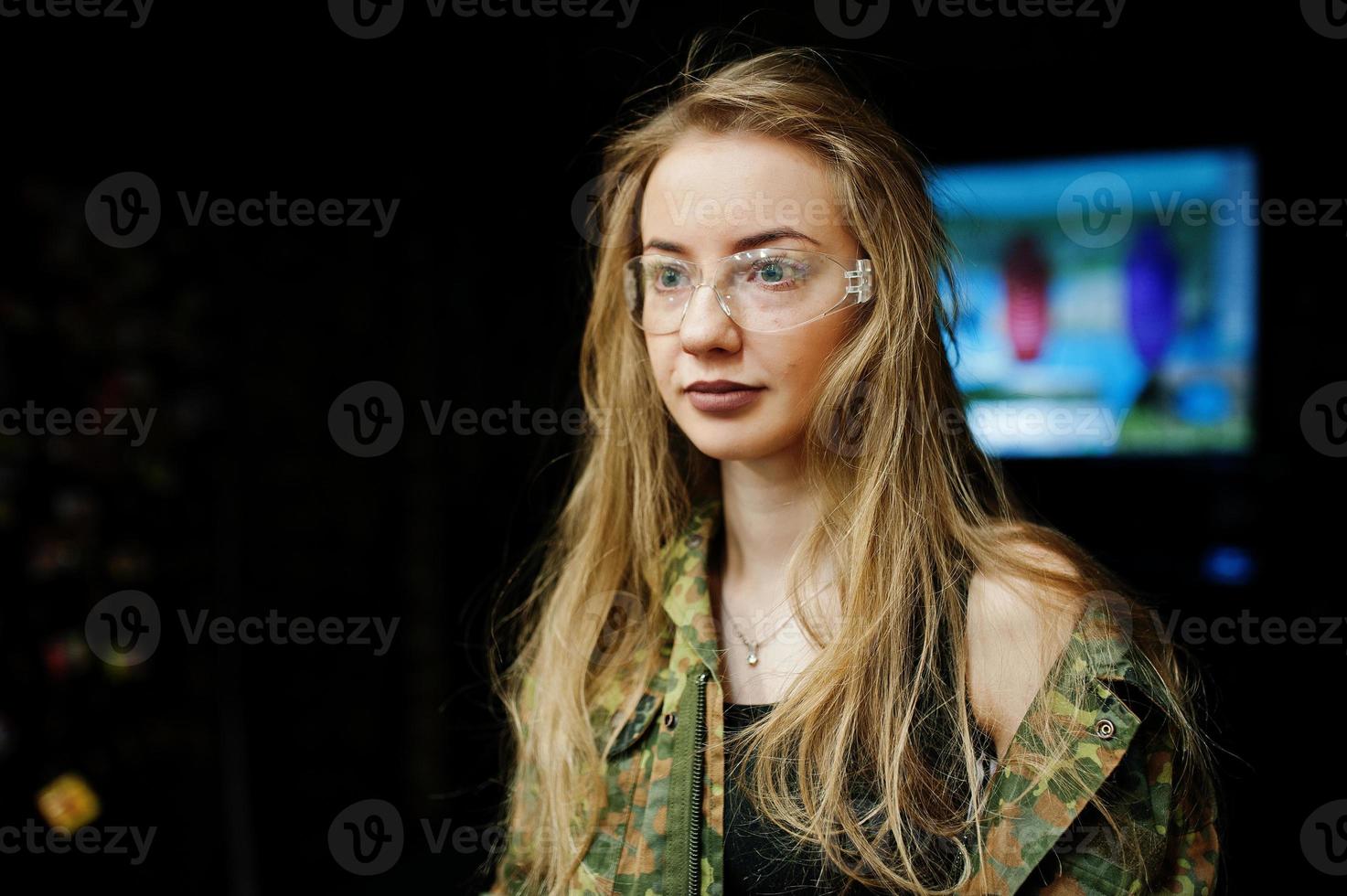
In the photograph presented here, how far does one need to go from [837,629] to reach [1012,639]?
0.68 ft

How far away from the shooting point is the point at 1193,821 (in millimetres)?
1172

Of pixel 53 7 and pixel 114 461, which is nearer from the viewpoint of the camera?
pixel 53 7

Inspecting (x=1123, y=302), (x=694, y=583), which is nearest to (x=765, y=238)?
(x=694, y=583)

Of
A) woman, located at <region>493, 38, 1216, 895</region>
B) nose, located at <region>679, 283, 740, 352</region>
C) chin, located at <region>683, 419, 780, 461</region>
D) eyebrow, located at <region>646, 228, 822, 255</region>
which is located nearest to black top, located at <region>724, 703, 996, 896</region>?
woman, located at <region>493, 38, 1216, 895</region>

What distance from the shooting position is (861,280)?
124 cm

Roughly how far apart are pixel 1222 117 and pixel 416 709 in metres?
3.29

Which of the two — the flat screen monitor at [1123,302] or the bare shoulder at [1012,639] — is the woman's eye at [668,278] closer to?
the bare shoulder at [1012,639]

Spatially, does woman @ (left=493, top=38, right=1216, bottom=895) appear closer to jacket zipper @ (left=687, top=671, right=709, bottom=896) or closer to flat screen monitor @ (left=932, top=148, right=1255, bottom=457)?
jacket zipper @ (left=687, top=671, right=709, bottom=896)

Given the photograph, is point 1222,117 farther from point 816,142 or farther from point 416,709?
point 416,709

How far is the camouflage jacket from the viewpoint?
43.2 inches

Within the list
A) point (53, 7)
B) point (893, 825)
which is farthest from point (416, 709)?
point (893, 825)

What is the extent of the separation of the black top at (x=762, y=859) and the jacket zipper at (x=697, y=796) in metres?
0.03

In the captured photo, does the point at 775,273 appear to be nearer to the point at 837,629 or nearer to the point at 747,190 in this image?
the point at 747,190

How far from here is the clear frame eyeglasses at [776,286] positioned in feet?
3.96
